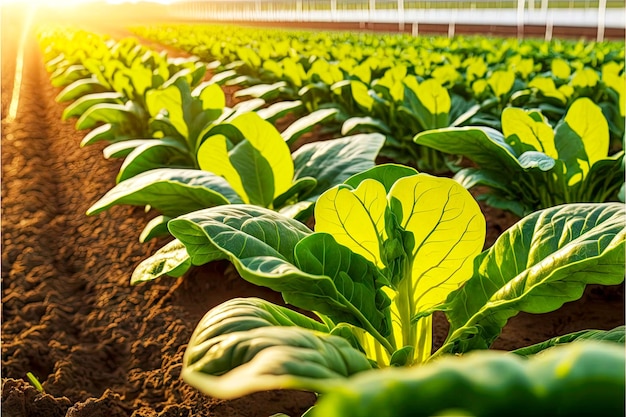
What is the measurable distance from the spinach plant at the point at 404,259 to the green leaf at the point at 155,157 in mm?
Answer: 1506

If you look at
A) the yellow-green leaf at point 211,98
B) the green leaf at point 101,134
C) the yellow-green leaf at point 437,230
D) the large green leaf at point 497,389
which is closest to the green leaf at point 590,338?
the yellow-green leaf at point 437,230

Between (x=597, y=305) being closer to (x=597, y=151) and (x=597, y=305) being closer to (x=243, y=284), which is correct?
(x=597, y=151)

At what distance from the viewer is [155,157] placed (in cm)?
305

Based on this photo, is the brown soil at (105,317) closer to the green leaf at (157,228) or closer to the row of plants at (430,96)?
the green leaf at (157,228)

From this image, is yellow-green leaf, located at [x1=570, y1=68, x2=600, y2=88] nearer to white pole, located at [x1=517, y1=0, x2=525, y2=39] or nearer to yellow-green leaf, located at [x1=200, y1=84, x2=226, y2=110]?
yellow-green leaf, located at [x1=200, y1=84, x2=226, y2=110]

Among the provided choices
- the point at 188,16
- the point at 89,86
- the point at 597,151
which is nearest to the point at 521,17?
the point at 89,86

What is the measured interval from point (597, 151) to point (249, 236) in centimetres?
170

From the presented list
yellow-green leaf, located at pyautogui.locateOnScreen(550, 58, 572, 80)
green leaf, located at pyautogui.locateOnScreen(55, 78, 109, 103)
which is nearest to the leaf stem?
yellow-green leaf, located at pyautogui.locateOnScreen(550, 58, 572, 80)

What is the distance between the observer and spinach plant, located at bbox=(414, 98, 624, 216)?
2221mm

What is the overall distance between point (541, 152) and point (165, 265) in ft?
4.22

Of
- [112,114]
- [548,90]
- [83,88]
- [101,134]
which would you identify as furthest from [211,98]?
[83,88]

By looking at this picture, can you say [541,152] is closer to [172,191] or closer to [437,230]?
[437,230]

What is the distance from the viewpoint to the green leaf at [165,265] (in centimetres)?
182

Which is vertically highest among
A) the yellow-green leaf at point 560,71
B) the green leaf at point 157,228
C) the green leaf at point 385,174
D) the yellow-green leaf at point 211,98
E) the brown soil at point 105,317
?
the green leaf at point 385,174
